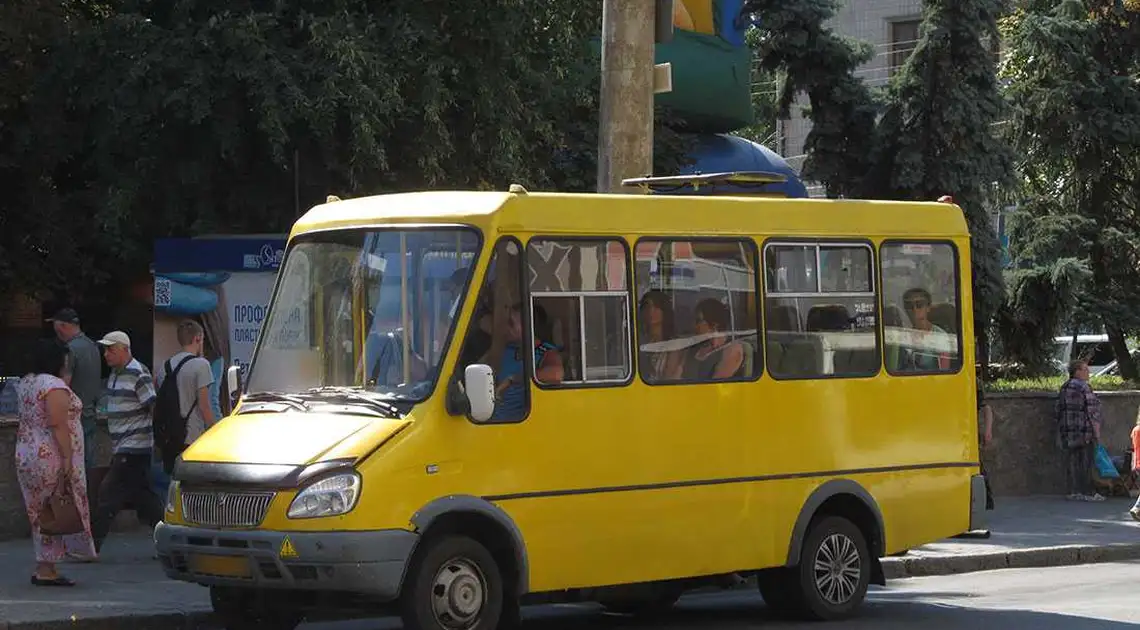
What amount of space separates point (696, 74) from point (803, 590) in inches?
482

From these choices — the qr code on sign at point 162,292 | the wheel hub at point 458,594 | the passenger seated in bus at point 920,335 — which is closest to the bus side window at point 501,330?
the wheel hub at point 458,594

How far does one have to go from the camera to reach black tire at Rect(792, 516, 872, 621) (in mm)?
12078

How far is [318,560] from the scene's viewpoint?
9641 millimetres

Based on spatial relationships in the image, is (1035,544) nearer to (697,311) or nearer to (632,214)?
(697,311)

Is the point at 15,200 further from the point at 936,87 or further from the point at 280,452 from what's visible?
the point at 280,452

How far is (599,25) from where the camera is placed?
21.0 m

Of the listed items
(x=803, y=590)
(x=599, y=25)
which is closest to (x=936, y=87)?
(x=599, y=25)

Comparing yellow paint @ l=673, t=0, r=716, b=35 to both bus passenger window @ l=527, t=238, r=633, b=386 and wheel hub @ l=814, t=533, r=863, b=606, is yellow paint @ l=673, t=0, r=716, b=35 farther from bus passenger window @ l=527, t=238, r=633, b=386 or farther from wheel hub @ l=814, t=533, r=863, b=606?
bus passenger window @ l=527, t=238, r=633, b=386

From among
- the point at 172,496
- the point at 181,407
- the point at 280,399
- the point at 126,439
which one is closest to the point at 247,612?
the point at 172,496

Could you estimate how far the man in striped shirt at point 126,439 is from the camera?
13789 millimetres

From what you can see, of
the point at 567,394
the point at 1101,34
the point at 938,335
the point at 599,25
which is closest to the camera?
the point at 567,394

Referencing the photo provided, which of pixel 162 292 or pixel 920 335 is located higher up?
pixel 162 292

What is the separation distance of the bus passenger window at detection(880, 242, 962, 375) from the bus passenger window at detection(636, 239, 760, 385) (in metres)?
1.32

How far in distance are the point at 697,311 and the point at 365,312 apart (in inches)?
83.1
